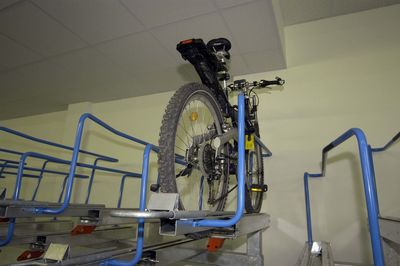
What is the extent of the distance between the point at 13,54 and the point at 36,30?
2.15 feet

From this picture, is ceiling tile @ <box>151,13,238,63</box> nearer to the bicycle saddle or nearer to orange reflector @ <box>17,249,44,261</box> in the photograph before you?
the bicycle saddle

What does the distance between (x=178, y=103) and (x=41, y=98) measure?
3624mm

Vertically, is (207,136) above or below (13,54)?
below

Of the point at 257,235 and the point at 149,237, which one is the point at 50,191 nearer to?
the point at 149,237

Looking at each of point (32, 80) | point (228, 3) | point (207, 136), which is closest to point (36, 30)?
point (32, 80)

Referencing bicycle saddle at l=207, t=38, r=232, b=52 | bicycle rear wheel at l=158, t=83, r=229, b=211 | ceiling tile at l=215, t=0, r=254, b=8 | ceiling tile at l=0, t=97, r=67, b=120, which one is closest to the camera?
bicycle rear wheel at l=158, t=83, r=229, b=211

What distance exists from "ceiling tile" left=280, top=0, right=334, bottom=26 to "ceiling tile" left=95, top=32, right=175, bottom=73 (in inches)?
51.8

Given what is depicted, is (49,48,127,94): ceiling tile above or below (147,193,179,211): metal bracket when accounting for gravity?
above

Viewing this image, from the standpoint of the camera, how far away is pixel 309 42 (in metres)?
2.63

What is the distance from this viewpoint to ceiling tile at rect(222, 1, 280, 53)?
1972 millimetres

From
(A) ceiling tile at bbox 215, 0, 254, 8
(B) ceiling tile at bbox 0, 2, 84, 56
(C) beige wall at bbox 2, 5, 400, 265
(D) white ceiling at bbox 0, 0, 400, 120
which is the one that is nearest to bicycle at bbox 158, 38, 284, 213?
(A) ceiling tile at bbox 215, 0, 254, 8

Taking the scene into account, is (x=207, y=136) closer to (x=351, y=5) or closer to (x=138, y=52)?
(x=138, y=52)

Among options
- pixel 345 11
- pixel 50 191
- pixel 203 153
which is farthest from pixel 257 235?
pixel 50 191

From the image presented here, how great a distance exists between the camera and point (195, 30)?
88.3 inches
